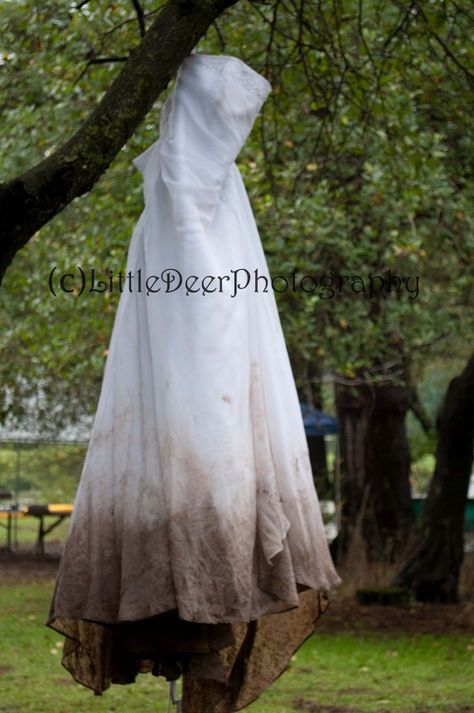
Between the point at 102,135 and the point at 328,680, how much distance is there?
484cm

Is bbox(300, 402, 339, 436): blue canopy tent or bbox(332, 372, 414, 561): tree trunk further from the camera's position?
bbox(300, 402, 339, 436): blue canopy tent

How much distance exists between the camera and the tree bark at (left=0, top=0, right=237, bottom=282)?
13.4 feet

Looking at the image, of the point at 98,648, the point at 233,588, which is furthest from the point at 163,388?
the point at 98,648

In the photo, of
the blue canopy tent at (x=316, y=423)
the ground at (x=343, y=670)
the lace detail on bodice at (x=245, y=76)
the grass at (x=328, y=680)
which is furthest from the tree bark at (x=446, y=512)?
the lace detail on bodice at (x=245, y=76)

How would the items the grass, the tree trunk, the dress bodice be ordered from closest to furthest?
the dress bodice, the grass, the tree trunk

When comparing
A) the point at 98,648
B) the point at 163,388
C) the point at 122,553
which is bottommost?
the point at 98,648

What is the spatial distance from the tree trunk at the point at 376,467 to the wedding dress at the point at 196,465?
361 inches

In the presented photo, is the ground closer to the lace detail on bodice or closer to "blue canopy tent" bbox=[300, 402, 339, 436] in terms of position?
"blue canopy tent" bbox=[300, 402, 339, 436]

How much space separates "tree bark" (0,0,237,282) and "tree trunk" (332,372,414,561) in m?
8.77

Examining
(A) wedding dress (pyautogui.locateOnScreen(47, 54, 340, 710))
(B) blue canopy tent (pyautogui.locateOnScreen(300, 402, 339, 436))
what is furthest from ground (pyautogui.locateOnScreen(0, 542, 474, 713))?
(B) blue canopy tent (pyautogui.locateOnScreen(300, 402, 339, 436))

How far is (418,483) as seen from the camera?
23469 millimetres

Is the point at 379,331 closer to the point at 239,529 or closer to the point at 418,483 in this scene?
the point at 239,529

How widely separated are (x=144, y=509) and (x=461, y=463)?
7.52m

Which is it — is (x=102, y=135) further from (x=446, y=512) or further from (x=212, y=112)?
(x=446, y=512)
